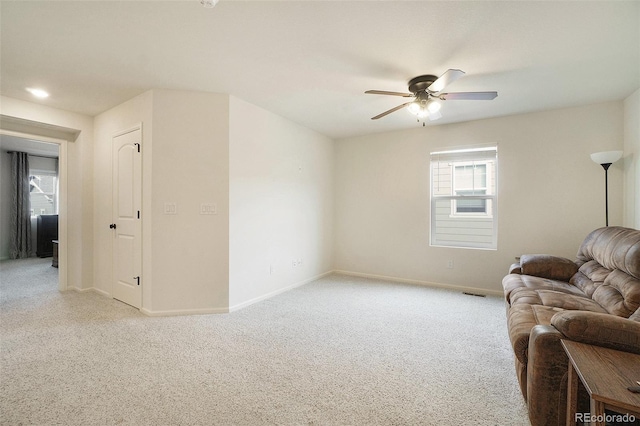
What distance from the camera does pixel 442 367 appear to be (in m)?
2.12

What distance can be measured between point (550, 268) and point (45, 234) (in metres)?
9.54

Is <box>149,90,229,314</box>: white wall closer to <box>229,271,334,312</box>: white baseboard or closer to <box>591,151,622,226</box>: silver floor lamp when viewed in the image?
<box>229,271,334,312</box>: white baseboard

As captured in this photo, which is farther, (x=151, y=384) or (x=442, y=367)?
(x=442, y=367)

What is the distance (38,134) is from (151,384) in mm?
3945

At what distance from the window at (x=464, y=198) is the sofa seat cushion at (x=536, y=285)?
1.35 m

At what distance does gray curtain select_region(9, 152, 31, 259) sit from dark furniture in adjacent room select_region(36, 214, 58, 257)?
0.23 metres

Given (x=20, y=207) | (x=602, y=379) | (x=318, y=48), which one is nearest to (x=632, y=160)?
(x=602, y=379)

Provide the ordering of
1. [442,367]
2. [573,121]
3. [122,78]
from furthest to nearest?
1. [573,121]
2. [122,78]
3. [442,367]

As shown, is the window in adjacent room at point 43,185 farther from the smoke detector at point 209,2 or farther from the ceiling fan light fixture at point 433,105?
the ceiling fan light fixture at point 433,105

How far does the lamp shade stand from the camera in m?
3.02

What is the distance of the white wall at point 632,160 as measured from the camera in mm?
3020

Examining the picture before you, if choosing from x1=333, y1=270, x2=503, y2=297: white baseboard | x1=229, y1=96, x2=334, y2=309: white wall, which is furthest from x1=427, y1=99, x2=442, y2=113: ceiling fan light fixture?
x1=333, y1=270, x2=503, y2=297: white baseboard

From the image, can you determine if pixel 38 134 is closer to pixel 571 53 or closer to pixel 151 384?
pixel 151 384

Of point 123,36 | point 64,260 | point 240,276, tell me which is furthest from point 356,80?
point 64,260
